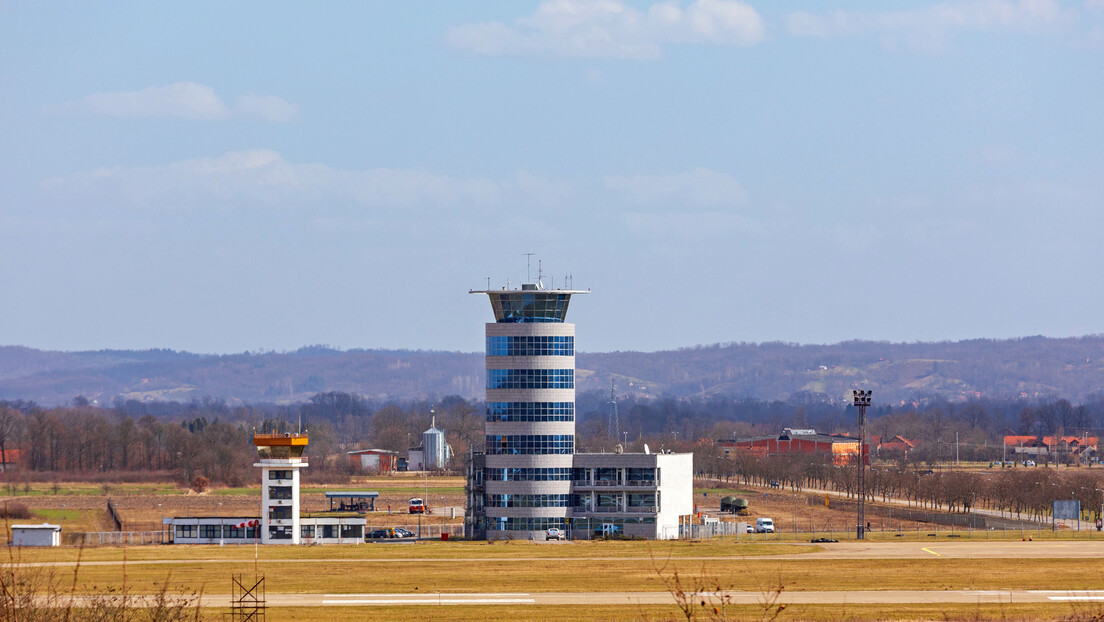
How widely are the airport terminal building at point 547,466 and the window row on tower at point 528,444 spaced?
0.31 ft

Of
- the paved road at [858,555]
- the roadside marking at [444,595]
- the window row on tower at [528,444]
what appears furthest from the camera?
the window row on tower at [528,444]

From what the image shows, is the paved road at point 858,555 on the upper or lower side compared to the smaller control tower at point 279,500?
lower

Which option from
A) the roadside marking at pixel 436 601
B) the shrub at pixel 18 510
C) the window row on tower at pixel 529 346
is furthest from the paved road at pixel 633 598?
the shrub at pixel 18 510

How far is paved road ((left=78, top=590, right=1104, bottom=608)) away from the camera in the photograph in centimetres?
7931

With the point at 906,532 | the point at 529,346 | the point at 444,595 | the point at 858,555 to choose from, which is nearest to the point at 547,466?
the point at 529,346

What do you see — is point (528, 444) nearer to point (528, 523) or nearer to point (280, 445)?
point (528, 523)

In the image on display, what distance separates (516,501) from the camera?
131125mm

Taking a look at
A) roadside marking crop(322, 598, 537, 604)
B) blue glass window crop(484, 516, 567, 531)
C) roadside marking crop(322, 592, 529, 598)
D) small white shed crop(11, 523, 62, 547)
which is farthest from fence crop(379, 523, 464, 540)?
roadside marking crop(322, 598, 537, 604)

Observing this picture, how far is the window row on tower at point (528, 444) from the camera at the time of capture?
131500mm

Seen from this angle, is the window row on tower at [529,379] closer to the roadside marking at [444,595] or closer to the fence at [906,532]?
the fence at [906,532]

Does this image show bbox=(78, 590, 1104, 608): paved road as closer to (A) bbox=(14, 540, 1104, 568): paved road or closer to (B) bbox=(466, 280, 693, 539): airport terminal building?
(A) bbox=(14, 540, 1104, 568): paved road

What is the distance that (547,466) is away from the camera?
5172 inches

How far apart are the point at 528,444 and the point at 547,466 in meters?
2.75

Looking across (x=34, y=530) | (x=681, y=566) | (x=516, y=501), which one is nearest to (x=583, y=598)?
(x=681, y=566)
